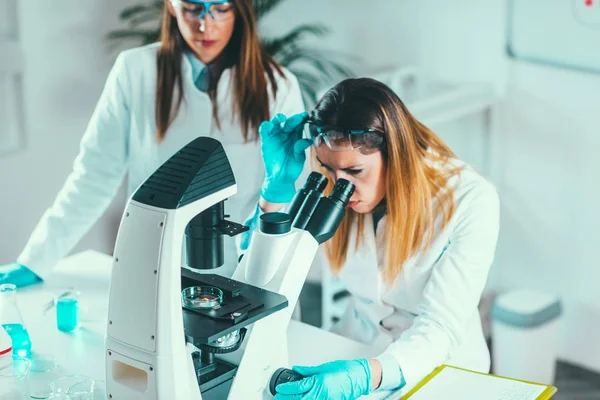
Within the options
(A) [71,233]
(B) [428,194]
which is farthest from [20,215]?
(B) [428,194]

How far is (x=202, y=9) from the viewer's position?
2193mm

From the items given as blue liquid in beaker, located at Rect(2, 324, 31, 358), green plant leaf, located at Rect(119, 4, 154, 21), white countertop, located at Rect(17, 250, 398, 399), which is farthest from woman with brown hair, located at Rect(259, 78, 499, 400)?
green plant leaf, located at Rect(119, 4, 154, 21)

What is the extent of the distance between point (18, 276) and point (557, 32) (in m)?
1.98

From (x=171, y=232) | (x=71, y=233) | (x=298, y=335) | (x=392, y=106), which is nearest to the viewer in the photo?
(x=171, y=232)

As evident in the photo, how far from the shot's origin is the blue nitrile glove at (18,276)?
86.3 inches

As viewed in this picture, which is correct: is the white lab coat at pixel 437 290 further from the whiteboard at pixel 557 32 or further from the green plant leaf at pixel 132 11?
the green plant leaf at pixel 132 11

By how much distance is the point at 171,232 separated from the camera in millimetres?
1414

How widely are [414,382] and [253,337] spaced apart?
1.33 ft

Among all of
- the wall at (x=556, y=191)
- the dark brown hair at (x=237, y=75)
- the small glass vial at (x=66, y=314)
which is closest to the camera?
the small glass vial at (x=66, y=314)

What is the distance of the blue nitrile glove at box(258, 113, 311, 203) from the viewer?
6.63 ft

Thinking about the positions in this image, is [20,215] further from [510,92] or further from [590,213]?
[590,213]

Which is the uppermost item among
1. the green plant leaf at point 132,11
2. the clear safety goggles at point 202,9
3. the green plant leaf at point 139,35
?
the clear safety goggles at point 202,9

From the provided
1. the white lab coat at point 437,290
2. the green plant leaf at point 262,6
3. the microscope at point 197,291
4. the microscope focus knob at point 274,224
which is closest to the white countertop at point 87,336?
the white lab coat at point 437,290

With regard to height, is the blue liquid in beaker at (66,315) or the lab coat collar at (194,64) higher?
the lab coat collar at (194,64)
